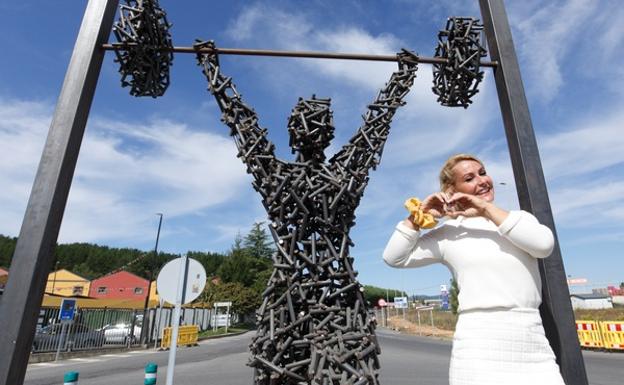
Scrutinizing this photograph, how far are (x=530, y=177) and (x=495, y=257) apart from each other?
0.91m

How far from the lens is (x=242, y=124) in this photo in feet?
8.01

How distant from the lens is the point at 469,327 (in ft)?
5.09

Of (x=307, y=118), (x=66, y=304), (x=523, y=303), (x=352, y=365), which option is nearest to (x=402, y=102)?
(x=307, y=118)

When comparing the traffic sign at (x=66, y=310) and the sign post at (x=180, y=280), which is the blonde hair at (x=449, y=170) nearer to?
the sign post at (x=180, y=280)

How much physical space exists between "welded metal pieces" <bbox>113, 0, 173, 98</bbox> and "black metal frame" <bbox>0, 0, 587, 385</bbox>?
0.48ft

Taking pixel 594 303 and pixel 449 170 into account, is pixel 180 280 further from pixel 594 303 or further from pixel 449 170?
pixel 594 303

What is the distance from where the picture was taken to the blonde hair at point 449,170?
76.3 inches

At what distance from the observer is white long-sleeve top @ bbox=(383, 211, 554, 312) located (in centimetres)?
154

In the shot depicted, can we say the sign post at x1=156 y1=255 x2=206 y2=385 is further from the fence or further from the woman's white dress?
the fence

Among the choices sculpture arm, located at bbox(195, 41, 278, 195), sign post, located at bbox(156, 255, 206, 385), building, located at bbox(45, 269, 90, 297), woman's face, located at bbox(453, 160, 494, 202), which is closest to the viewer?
woman's face, located at bbox(453, 160, 494, 202)

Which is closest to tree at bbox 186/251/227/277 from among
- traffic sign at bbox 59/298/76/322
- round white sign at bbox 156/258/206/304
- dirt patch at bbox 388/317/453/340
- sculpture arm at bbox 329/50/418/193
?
dirt patch at bbox 388/317/453/340

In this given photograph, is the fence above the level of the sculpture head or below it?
below

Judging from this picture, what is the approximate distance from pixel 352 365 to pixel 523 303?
0.89 meters

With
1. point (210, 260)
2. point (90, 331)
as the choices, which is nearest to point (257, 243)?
point (210, 260)
